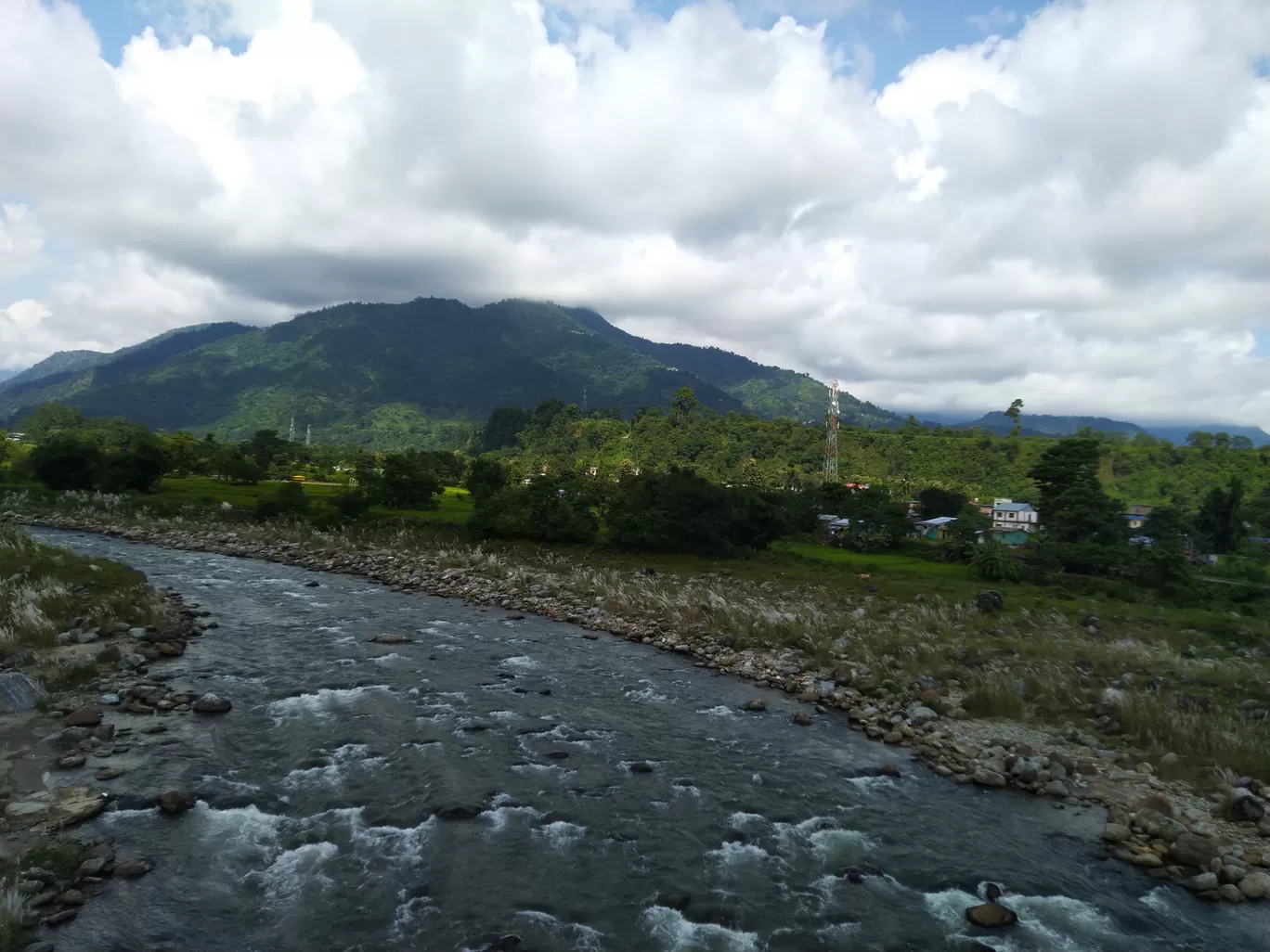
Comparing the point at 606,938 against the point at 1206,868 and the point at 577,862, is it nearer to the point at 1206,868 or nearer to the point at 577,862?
the point at 577,862

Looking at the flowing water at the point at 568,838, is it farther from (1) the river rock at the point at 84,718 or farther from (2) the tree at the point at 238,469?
(2) the tree at the point at 238,469

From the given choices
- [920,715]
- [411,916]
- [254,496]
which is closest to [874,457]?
[254,496]

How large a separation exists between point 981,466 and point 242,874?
382 ft

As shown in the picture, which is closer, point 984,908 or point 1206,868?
point 984,908

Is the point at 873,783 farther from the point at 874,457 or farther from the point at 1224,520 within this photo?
the point at 874,457

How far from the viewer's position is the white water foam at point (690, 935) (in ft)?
29.5

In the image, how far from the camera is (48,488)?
5700 centimetres

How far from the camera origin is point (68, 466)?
5722cm

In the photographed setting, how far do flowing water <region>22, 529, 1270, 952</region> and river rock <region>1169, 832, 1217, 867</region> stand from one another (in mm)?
873

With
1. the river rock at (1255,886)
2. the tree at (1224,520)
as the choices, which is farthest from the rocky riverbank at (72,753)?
the tree at (1224,520)

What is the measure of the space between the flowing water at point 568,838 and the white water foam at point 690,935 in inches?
1.1

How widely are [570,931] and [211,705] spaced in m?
10.6

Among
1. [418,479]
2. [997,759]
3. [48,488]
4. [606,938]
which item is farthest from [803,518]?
[48,488]

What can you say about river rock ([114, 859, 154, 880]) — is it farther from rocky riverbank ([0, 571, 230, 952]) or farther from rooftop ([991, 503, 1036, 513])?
rooftop ([991, 503, 1036, 513])
